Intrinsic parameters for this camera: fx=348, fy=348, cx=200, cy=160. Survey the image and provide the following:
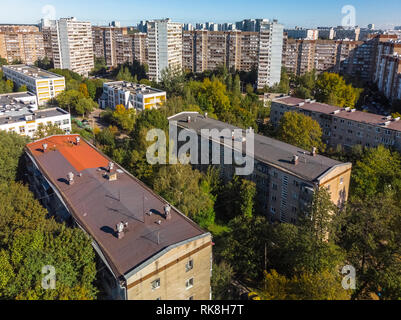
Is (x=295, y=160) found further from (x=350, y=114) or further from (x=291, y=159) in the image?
(x=350, y=114)

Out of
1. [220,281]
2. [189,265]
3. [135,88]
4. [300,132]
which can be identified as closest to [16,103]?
[135,88]

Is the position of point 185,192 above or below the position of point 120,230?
below

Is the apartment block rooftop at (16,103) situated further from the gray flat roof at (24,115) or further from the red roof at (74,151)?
the red roof at (74,151)

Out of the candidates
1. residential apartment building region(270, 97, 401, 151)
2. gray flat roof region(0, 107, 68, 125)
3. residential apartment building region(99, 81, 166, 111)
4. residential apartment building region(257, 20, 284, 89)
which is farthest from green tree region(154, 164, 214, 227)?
residential apartment building region(257, 20, 284, 89)

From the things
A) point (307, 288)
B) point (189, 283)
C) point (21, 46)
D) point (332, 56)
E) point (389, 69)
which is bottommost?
point (189, 283)

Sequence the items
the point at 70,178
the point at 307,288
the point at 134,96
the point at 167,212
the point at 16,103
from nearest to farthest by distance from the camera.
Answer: the point at 307,288 < the point at 167,212 < the point at 70,178 < the point at 16,103 < the point at 134,96

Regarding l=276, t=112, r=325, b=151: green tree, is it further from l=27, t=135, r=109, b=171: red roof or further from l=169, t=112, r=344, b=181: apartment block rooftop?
l=27, t=135, r=109, b=171: red roof

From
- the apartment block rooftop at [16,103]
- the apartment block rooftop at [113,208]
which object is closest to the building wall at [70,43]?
the apartment block rooftop at [16,103]
